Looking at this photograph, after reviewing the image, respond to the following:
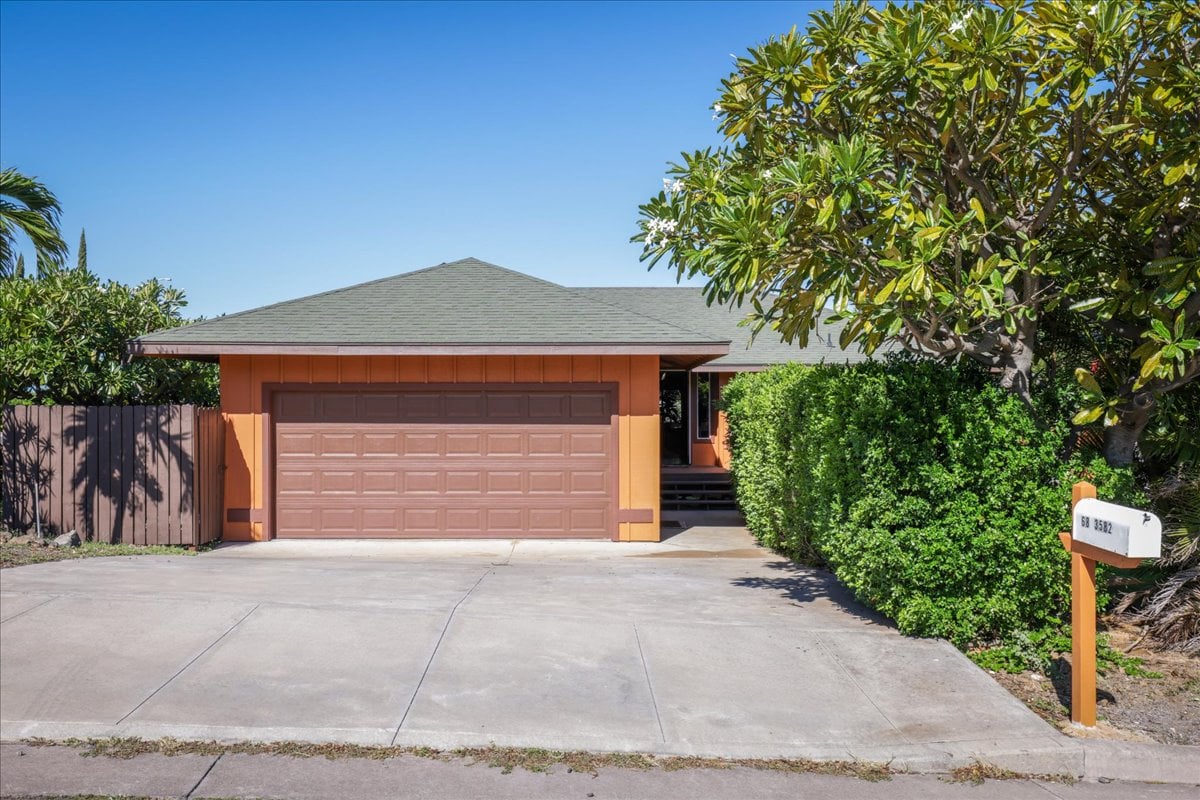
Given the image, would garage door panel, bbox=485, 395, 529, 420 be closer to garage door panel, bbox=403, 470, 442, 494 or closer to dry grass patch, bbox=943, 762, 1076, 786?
garage door panel, bbox=403, 470, 442, 494

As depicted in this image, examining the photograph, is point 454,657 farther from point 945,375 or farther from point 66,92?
point 66,92

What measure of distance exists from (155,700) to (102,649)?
1.14 m

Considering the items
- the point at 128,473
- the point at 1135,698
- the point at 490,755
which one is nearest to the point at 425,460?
the point at 128,473

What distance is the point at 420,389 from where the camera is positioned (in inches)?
499

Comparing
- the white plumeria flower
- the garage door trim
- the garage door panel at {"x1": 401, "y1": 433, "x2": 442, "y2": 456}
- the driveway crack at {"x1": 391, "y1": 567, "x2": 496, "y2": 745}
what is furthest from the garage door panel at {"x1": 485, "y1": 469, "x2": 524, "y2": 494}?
the white plumeria flower

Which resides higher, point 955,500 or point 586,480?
point 955,500

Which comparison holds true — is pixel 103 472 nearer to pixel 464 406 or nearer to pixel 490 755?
pixel 464 406

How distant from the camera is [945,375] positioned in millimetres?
7074

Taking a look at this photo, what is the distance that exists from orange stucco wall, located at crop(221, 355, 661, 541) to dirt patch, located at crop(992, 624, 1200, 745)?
6.86 m

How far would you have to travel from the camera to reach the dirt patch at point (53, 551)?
936 centimetres

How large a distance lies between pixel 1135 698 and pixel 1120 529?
6.18 feet

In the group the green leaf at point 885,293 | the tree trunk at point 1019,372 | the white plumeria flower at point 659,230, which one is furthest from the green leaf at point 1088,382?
the white plumeria flower at point 659,230

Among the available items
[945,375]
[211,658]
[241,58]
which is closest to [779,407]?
[945,375]

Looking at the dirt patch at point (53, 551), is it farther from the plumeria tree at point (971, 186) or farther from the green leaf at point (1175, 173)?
the green leaf at point (1175, 173)
